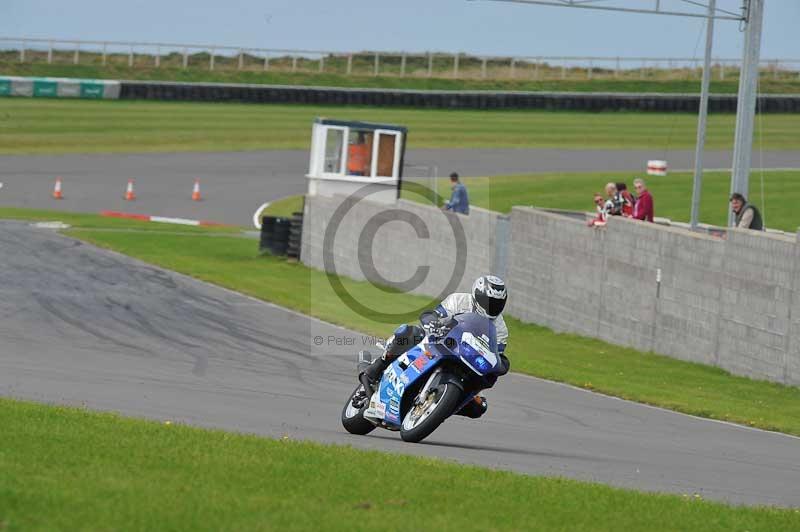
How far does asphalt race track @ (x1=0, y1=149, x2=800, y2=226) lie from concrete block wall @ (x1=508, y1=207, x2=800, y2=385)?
13.3 meters

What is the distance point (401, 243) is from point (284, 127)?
34214 millimetres

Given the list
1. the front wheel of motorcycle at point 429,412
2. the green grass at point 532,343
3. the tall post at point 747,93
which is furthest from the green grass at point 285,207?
the front wheel of motorcycle at point 429,412

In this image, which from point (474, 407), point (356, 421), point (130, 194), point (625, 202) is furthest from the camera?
point (130, 194)

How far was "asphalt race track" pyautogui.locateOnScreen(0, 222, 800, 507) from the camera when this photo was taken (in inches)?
471

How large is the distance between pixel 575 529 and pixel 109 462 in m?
3.03

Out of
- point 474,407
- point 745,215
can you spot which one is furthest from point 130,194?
point 474,407

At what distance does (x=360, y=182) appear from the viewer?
3503cm

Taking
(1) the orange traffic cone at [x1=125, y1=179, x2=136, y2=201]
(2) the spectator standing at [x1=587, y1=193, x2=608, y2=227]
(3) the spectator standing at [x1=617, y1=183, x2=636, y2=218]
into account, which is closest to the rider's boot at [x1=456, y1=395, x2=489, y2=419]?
(2) the spectator standing at [x1=587, y1=193, x2=608, y2=227]

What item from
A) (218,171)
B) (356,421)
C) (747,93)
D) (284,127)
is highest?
(284,127)

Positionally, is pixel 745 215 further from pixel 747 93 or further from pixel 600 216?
pixel 747 93

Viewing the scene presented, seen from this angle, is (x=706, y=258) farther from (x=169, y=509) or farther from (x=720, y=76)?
(x=720, y=76)

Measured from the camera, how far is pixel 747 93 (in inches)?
968

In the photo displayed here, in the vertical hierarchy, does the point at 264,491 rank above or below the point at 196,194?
below

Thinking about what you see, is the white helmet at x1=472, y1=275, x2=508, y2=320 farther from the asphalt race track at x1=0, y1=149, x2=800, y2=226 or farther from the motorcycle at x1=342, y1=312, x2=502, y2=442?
the asphalt race track at x1=0, y1=149, x2=800, y2=226
